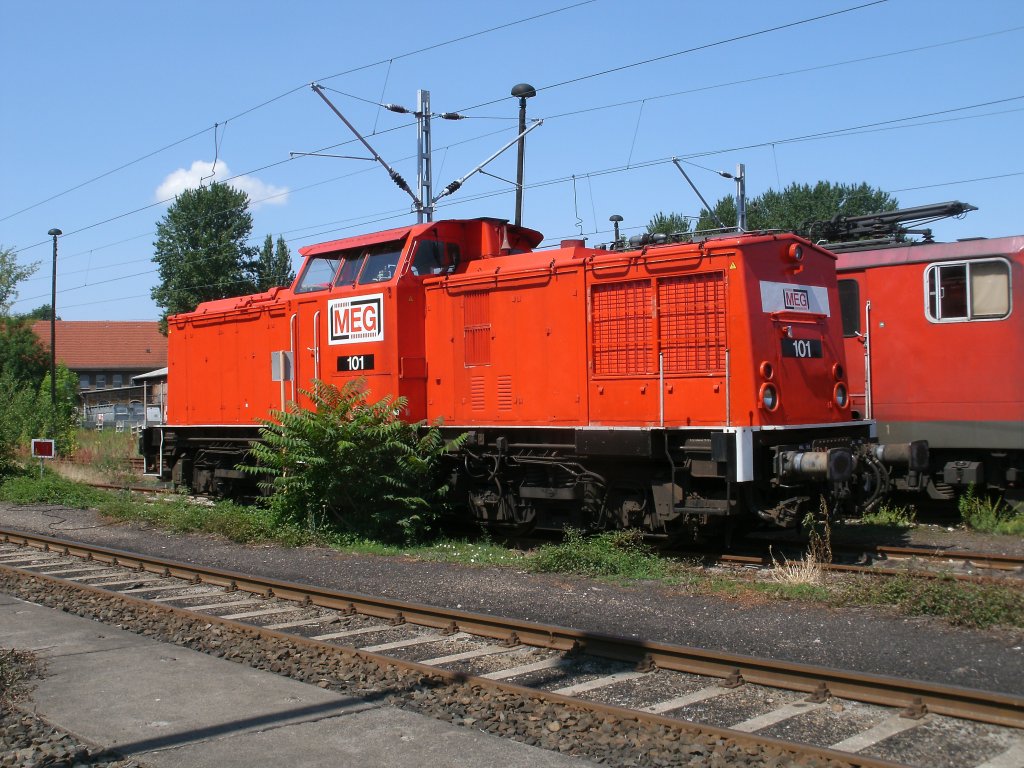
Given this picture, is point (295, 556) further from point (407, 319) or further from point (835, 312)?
point (835, 312)

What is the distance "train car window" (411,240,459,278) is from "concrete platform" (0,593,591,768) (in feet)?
20.5

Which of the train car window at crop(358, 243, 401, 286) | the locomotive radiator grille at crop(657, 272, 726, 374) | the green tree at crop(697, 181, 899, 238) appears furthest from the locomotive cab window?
the green tree at crop(697, 181, 899, 238)

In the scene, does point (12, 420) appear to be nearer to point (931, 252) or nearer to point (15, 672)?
point (15, 672)

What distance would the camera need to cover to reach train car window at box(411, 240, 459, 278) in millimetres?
12008

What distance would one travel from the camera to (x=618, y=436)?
9.84m

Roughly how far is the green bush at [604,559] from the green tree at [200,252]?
51366 millimetres

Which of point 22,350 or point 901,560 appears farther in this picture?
point 22,350

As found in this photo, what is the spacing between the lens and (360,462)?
11656 millimetres

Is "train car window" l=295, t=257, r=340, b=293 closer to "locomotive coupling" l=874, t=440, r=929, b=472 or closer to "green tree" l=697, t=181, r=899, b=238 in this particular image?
"locomotive coupling" l=874, t=440, r=929, b=472

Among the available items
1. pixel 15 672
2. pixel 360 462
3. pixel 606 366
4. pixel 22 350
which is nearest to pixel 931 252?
pixel 606 366

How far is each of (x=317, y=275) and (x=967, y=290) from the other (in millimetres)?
8544

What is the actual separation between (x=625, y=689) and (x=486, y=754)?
138cm

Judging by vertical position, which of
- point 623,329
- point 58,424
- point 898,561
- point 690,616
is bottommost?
point 690,616

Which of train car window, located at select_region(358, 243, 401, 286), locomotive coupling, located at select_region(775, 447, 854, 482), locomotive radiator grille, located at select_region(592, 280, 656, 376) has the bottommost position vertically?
locomotive coupling, located at select_region(775, 447, 854, 482)
